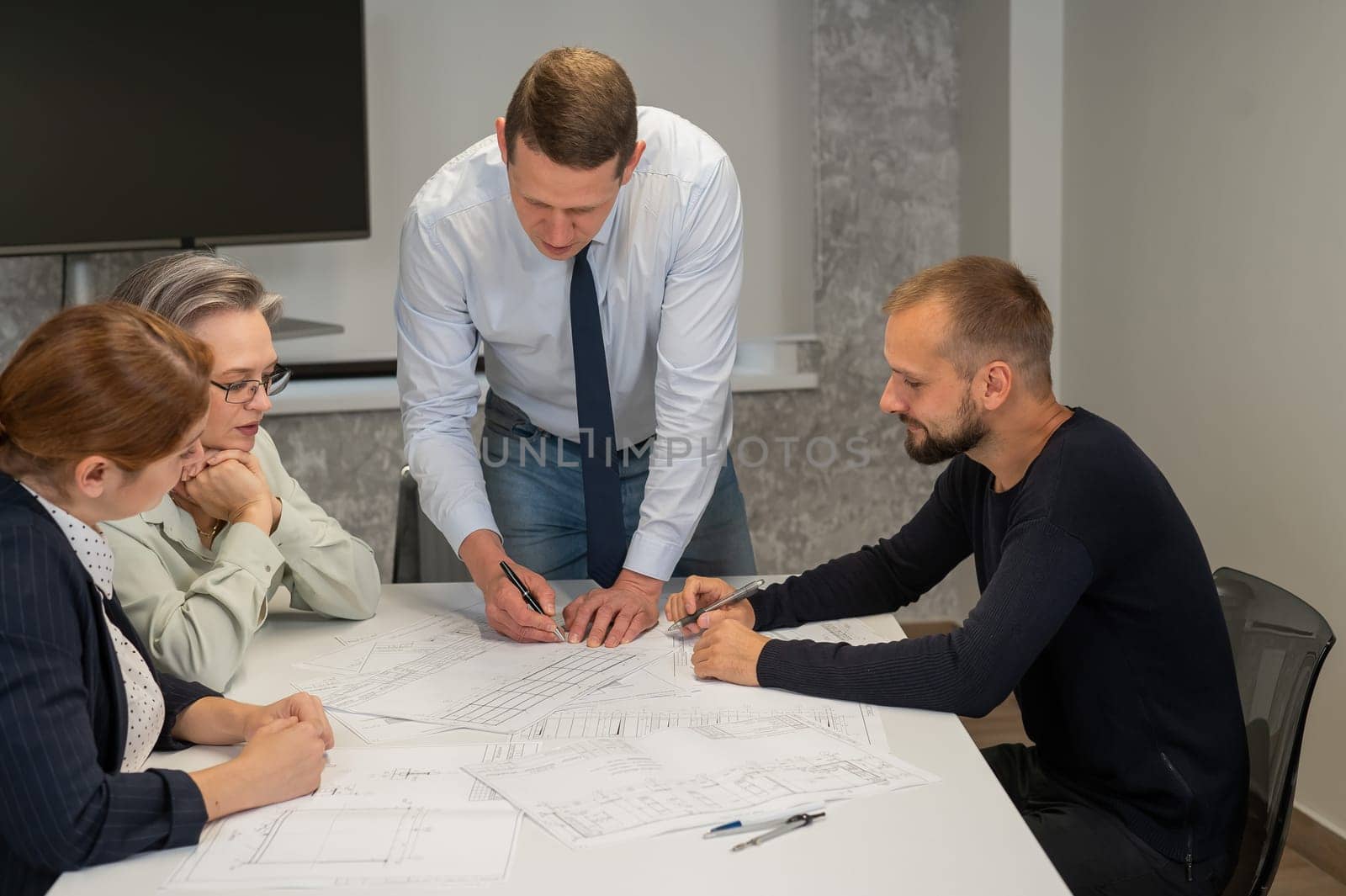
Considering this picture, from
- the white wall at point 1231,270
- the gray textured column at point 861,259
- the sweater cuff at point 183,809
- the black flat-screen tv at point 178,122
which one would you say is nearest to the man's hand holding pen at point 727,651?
the sweater cuff at point 183,809

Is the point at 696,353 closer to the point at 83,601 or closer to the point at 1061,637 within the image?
the point at 1061,637

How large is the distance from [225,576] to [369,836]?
587 millimetres

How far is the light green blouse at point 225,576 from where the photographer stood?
5.06ft

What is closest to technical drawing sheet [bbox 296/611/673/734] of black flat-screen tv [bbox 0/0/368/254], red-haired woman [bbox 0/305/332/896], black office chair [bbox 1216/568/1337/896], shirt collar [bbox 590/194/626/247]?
red-haired woman [bbox 0/305/332/896]

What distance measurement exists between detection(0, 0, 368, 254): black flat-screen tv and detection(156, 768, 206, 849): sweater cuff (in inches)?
91.7

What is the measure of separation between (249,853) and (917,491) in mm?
3071

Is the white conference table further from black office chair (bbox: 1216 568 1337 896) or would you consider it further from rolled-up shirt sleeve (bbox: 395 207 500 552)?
rolled-up shirt sleeve (bbox: 395 207 500 552)

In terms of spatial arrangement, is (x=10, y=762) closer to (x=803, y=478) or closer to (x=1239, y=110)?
(x=1239, y=110)

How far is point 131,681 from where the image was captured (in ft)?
4.35

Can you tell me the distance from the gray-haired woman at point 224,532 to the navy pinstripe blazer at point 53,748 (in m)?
0.36

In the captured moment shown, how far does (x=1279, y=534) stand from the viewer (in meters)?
2.52

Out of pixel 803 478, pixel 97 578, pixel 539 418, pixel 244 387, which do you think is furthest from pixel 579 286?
pixel 803 478

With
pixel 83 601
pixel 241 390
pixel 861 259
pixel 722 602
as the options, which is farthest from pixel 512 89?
pixel 83 601

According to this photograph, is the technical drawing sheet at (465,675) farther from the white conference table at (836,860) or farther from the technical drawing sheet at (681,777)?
the white conference table at (836,860)
